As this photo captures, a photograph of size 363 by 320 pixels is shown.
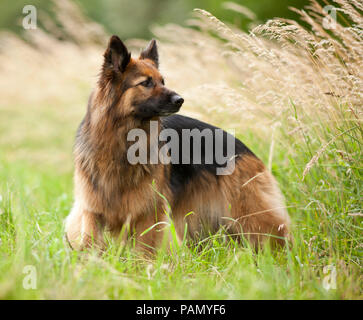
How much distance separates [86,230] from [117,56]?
4.56 ft

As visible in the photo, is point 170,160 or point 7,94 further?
point 7,94

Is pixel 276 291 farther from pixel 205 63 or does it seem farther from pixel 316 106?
pixel 205 63

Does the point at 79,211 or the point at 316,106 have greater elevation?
the point at 316,106

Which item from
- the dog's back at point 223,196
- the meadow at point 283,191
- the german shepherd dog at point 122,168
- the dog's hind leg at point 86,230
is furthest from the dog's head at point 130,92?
the dog's hind leg at point 86,230

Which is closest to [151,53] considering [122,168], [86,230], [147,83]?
[147,83]

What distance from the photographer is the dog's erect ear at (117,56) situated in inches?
115

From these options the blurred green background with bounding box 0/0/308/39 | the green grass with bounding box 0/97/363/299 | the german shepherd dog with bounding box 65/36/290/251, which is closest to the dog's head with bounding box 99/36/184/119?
the german shepherd dog with bounding box 65/36/290/251

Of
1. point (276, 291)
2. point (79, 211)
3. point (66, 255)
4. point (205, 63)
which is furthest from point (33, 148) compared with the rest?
point (276, 291)

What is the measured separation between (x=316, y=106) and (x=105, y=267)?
225cm

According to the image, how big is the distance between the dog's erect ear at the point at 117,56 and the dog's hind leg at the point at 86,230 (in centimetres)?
117

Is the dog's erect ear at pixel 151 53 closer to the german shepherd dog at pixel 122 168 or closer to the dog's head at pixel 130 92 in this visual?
the german shepherd dog at pixel 122 168

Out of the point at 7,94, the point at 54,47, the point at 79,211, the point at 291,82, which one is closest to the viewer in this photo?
the point at 79,211
